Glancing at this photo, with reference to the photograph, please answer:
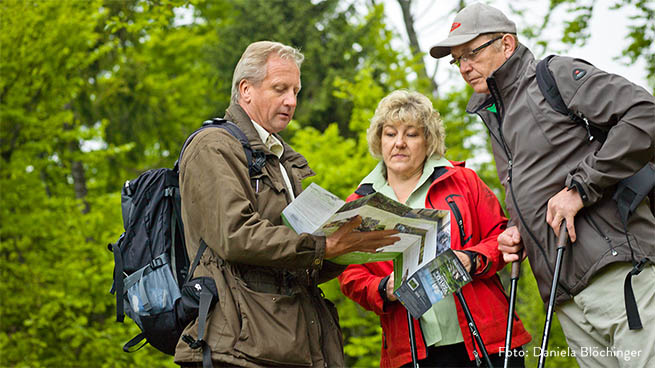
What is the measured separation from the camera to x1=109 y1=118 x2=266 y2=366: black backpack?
3.01 m

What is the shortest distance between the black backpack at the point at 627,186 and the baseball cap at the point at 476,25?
0.45 m

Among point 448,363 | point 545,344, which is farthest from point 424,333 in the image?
point 545,344

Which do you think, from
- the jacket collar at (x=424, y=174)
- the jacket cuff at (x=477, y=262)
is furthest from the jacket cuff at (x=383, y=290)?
the jacket collar at (x=424, y=174)

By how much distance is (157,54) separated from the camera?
49.3 feet

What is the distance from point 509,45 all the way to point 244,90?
4.58 ft

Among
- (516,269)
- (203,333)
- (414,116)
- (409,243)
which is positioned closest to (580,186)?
(516,269)

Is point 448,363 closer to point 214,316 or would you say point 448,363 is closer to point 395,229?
point 395,229

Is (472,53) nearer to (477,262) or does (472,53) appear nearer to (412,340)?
(477,262)

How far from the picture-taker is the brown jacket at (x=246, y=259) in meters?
2.82

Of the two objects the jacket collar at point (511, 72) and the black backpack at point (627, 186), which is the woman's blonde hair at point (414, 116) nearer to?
the jacket collar at point (511, 72)

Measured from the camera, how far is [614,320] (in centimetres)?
299

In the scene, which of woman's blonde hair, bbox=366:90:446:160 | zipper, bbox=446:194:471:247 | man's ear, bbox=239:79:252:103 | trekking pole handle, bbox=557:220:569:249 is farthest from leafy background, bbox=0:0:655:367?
trekking pole handle, bbox=557:220:569:249

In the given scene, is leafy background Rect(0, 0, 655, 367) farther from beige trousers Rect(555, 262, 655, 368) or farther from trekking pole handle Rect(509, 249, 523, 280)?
beige trousers Rect(555, 262, 655, 368)

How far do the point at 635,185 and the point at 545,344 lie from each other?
81 cm
